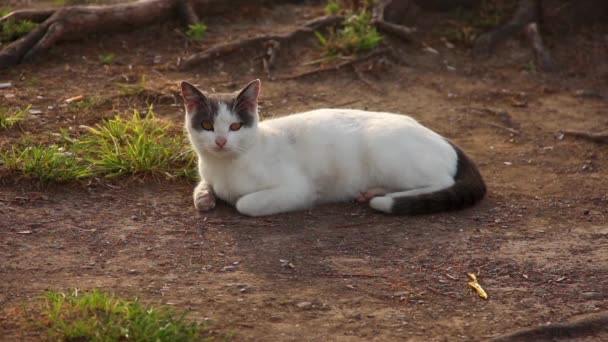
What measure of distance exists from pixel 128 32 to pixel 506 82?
384cm

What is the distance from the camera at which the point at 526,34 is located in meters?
9.23

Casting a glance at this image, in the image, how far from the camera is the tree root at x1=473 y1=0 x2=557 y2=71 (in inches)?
354

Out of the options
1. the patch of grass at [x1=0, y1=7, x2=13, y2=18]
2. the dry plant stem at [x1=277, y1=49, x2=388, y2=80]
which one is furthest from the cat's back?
the patch of grass at [x1=0, y1=7, x2=13, y2=18]

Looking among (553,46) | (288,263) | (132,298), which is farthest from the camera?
(553,46)

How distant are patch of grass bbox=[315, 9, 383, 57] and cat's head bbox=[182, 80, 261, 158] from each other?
3267 millimetres

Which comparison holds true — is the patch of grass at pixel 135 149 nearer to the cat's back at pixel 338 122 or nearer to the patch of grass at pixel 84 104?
the patch of grass at pixel 84 104

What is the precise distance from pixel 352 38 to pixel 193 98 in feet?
11.6

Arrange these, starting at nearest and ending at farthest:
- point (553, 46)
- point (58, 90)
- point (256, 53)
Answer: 1. point (58, 90)
2. point (256, 53)
3. point (553, 46)

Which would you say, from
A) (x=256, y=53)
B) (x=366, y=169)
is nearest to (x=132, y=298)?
(x=366, y=169)

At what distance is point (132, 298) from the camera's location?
426cm

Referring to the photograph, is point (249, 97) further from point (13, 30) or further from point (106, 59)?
point (13, 30)

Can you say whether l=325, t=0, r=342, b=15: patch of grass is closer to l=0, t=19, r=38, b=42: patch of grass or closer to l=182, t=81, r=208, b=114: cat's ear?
l=0, t=19, r=38, b=42: patch of grass

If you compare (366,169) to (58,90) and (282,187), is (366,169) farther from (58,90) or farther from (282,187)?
(58,90)

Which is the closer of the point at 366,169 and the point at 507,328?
the point at 507,328
